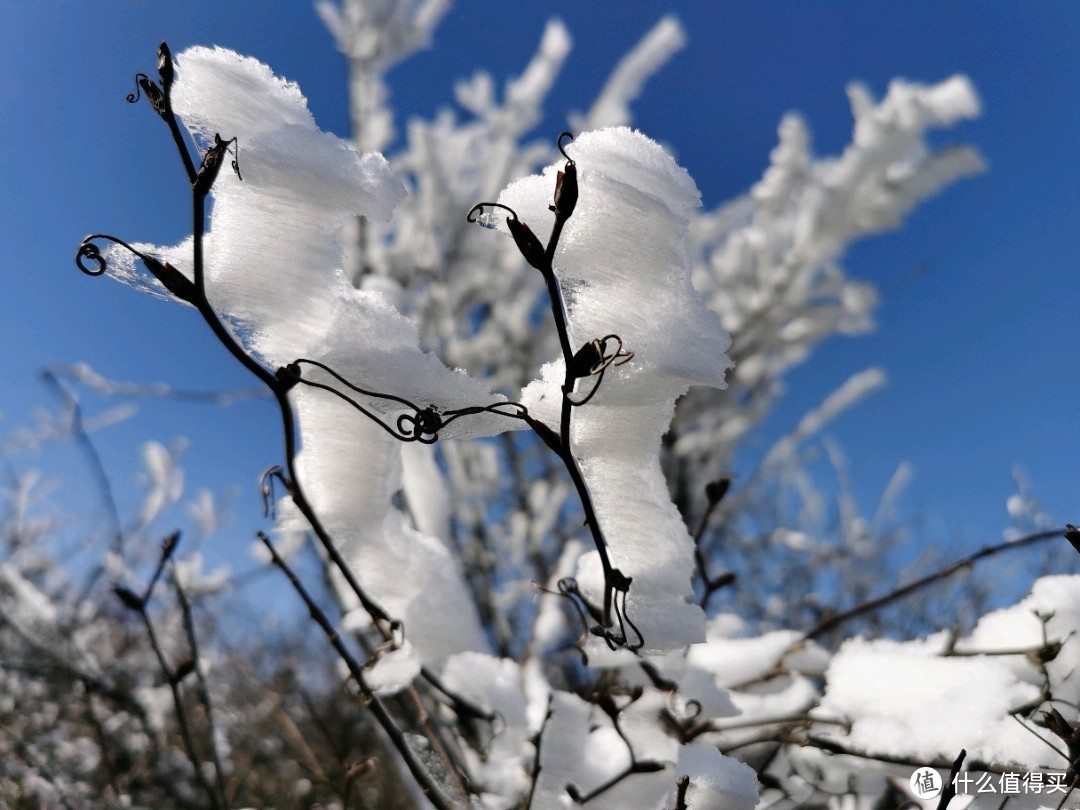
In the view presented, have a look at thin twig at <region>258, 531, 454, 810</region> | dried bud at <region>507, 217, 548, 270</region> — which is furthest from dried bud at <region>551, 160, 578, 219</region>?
thin twig at <region>258, 531, 454, 810</region>

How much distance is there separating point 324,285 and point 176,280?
0.28ft

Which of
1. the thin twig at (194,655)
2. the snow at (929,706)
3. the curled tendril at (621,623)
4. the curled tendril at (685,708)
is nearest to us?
the curled tendril at (621,623)

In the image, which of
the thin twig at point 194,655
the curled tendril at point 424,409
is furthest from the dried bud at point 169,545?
the curled tendril at point 424,409

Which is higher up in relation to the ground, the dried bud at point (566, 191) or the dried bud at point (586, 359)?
the dried bud at point (566, 191)

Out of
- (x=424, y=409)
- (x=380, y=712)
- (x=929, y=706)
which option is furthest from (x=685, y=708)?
(x=424, y=409)

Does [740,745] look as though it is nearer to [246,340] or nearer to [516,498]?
[246,340]

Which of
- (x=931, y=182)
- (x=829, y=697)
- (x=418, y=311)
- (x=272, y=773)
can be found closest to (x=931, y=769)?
(x=829, y=697)

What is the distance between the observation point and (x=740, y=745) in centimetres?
76

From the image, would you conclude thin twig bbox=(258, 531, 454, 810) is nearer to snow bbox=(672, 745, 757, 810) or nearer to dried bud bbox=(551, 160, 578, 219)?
snow bbox=(672, 745, 757, 810)

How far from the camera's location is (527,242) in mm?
400

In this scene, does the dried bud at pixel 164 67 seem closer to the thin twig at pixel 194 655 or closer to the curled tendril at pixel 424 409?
the curled tendril at pixel 424 409

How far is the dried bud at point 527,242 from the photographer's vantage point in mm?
391

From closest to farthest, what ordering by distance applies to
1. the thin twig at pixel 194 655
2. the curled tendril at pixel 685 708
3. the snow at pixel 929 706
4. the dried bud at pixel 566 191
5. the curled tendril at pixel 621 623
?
the dried bud at pixel 566 191, the curled tendril at pixel 621 623, the snow at pixel 929 706, the curled tendril at pixel 685 708, the thin twig at pixel 194 655

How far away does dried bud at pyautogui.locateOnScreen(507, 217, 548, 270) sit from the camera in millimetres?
391
